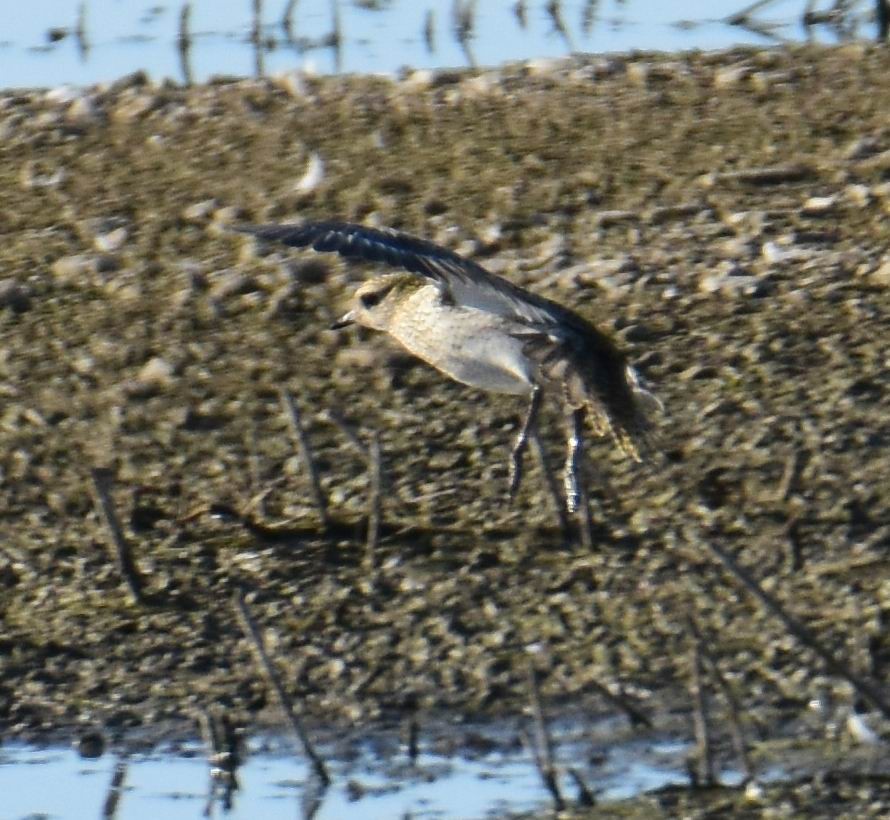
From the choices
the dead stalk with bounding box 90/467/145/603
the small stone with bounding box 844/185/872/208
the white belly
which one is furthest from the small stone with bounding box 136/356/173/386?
the small stone with bounding box 844/185/872/208

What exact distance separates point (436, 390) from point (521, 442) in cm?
87

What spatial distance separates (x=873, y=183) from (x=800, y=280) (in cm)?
86

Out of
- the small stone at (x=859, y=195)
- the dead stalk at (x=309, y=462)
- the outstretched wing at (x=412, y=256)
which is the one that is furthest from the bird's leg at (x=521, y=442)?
the small stone at (x=859, y=195)

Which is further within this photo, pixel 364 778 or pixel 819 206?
pixel 819 206

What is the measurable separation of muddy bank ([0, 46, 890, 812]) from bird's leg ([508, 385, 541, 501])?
0.09 metres

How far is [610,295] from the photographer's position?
8961 mm

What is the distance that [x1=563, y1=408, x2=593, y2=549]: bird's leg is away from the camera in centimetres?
745

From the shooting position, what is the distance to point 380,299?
8516 millimetres

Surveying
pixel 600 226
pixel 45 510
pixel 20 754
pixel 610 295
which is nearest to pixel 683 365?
pixel 610 295

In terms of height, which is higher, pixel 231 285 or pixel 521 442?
pixel 521 442

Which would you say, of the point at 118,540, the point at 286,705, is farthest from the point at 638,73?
the point at 286,705

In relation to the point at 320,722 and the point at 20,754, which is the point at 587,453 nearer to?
the point at 320,722

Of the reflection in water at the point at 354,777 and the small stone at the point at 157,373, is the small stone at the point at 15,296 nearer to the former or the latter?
the small stone at the point at 157,373

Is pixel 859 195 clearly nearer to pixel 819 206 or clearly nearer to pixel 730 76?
pixel 819 206
